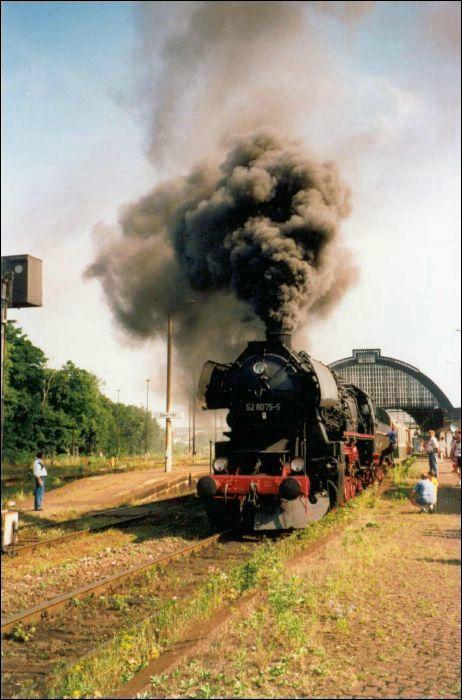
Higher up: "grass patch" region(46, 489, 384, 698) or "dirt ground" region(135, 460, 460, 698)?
"dirt ground" region(135, 460, 460, 698)

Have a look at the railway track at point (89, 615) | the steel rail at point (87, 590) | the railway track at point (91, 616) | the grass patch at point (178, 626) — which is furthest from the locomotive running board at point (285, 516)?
the grass patch at point (178, 626)

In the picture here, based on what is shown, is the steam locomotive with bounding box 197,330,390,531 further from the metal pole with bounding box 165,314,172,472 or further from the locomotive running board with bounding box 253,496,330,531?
the metal pole with bounding box 165,314,172,472

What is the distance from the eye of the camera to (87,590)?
6836 millimetres

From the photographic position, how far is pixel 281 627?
505cm

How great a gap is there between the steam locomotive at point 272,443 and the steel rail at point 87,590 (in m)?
0.99

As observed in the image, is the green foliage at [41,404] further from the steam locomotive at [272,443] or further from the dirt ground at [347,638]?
the dirt ground at [347,638]

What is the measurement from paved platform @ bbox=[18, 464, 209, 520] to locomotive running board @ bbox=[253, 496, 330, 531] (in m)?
6.19

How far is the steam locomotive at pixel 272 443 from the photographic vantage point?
970 cm

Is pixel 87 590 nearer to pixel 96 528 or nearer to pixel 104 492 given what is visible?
pixel 96 528

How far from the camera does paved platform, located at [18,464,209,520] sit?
15427 millimetres

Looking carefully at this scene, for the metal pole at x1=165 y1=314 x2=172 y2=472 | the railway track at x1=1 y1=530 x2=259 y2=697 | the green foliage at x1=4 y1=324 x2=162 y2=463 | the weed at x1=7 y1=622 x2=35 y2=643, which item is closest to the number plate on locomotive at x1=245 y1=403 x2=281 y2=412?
the railway track at x1=1 y1=530 x2=259 y2=697

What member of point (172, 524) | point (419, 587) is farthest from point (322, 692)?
point (172, 524)

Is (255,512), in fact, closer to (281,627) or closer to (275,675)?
(281,627)

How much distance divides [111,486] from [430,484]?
38.7 ft
